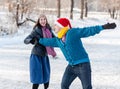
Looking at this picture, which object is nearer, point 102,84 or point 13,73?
point 102,84

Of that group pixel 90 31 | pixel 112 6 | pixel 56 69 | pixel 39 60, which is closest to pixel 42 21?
pixel 39 60

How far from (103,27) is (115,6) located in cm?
6085

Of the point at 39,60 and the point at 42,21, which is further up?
the point at 42,21

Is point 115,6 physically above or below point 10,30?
below

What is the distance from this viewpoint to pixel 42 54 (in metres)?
8.23

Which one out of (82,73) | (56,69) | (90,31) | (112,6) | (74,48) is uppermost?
(90,31)

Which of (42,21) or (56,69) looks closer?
(42,21)

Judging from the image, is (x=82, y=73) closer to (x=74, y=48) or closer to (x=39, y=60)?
(x=74, y=48)

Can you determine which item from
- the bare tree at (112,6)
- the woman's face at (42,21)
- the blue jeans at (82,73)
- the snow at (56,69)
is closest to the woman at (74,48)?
the blue jeans at (82,73)

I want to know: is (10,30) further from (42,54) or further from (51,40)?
(51,40)

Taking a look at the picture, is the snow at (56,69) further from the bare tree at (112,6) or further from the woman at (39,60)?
the bare tree at (112,6)

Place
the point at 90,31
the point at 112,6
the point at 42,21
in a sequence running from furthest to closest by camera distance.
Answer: the point at 112,6 → the point at 42,21 → the point at 90,31

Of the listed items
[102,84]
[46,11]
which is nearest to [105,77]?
[102,84]

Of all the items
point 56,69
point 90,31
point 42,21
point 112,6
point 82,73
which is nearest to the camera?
point 90,31
